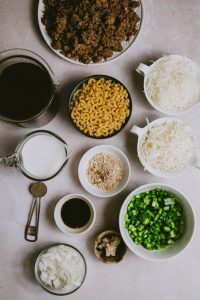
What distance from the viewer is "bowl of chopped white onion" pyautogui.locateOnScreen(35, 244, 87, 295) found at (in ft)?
6.61

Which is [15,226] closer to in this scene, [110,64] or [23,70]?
[23,70]

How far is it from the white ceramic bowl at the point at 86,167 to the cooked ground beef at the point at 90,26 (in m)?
0.46

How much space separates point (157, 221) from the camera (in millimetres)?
2082

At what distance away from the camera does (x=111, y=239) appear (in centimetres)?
205

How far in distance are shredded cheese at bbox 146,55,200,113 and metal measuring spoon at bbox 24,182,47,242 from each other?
742 millimetres

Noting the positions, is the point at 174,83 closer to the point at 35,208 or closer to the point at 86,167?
the point at 86,167

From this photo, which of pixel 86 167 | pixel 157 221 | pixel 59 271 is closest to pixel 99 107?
pixel 86 167

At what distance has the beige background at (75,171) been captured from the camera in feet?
6.93

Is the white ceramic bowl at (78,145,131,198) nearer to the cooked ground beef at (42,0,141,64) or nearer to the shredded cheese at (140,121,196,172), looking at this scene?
the shredded cheese at (140,121,196,172)

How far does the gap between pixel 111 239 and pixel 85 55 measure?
948mm

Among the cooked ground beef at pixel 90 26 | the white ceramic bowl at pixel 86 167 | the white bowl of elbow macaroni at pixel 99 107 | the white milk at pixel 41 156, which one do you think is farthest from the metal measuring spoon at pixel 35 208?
the cooked ground beef at pixel 90 26

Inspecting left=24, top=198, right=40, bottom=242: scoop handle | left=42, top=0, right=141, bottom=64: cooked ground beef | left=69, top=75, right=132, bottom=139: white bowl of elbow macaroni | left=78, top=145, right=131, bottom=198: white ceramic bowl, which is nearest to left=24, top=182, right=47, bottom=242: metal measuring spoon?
left=24, top=198, right=40, bottom=242: scoop handle

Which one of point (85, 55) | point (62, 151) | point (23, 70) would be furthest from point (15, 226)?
point (85, 55)

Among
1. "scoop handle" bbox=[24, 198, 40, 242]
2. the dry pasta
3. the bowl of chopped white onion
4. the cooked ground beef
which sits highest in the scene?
the cooked ground beef
